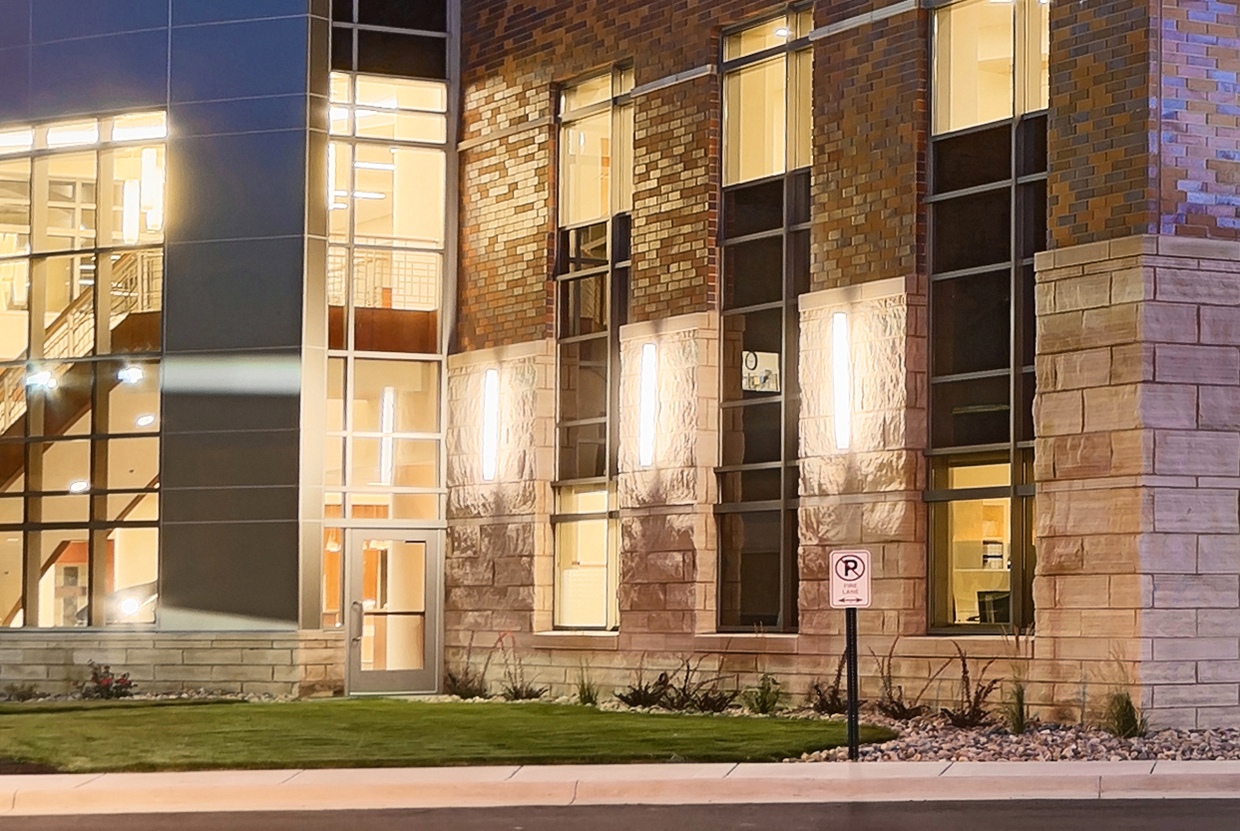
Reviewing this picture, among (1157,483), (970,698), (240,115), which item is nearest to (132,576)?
(240,115)

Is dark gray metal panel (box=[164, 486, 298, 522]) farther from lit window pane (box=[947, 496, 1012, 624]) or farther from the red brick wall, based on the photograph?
lit window pane (box=[947, 496, 1012, 624])

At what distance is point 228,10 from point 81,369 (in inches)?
214

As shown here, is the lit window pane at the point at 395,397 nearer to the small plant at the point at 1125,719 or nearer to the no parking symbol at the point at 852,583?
the no parking symbol at the point at 852,583

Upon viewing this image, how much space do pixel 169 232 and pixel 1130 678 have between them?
1506 cm

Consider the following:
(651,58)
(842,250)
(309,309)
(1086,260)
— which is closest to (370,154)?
(309,309)

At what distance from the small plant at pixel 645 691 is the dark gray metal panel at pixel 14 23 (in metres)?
13.0

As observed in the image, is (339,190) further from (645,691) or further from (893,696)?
(893,696)

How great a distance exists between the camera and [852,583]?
17922mm

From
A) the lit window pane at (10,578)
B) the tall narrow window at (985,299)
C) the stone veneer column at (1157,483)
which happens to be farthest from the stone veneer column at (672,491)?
the lit window pane at (10,578)

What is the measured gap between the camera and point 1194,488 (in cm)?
1975

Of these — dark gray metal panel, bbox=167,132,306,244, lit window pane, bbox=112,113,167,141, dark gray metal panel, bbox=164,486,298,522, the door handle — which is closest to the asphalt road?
dark gray metal panel, bbox=164,486,298,522

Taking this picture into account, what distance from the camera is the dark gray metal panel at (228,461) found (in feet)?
91.5

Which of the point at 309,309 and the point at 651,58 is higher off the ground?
the point at 651,58

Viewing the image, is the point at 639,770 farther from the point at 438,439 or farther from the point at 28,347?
the point at 28,347
